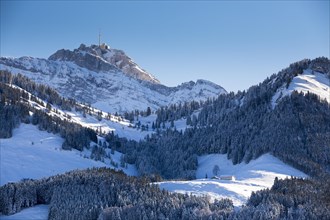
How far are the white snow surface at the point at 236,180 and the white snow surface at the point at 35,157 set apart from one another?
31.4 meters

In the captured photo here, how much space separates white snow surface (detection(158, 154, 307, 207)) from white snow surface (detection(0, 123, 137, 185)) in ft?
Result: 103

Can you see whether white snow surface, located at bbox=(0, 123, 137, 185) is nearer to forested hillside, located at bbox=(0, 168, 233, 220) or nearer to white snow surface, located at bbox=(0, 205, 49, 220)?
forested hillside, located at bbox=(0, 168, 233, 220)

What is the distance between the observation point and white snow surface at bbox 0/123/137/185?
146 meters

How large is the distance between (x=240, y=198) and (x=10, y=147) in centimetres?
9506

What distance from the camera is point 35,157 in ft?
532

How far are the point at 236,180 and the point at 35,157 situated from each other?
72365 millimetres

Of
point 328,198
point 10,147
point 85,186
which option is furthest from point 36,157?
point 328,198

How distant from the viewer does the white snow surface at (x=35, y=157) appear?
14562 centimetres

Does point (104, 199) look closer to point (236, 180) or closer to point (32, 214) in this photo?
point (32, 214)

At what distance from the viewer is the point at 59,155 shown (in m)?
171

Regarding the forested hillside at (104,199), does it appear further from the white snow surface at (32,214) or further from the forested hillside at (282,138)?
the forested hillside at (282,138)

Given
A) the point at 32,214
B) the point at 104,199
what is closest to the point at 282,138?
the point at 104,199

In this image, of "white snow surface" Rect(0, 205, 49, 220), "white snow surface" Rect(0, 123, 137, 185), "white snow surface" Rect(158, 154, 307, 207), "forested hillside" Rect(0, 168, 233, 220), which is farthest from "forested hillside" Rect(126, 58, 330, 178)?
"white snow surface" Rect(0, 205, 49, 220)

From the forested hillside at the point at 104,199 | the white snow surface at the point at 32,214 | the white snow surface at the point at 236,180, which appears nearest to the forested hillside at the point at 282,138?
the white snow surface at the point at 236,180
